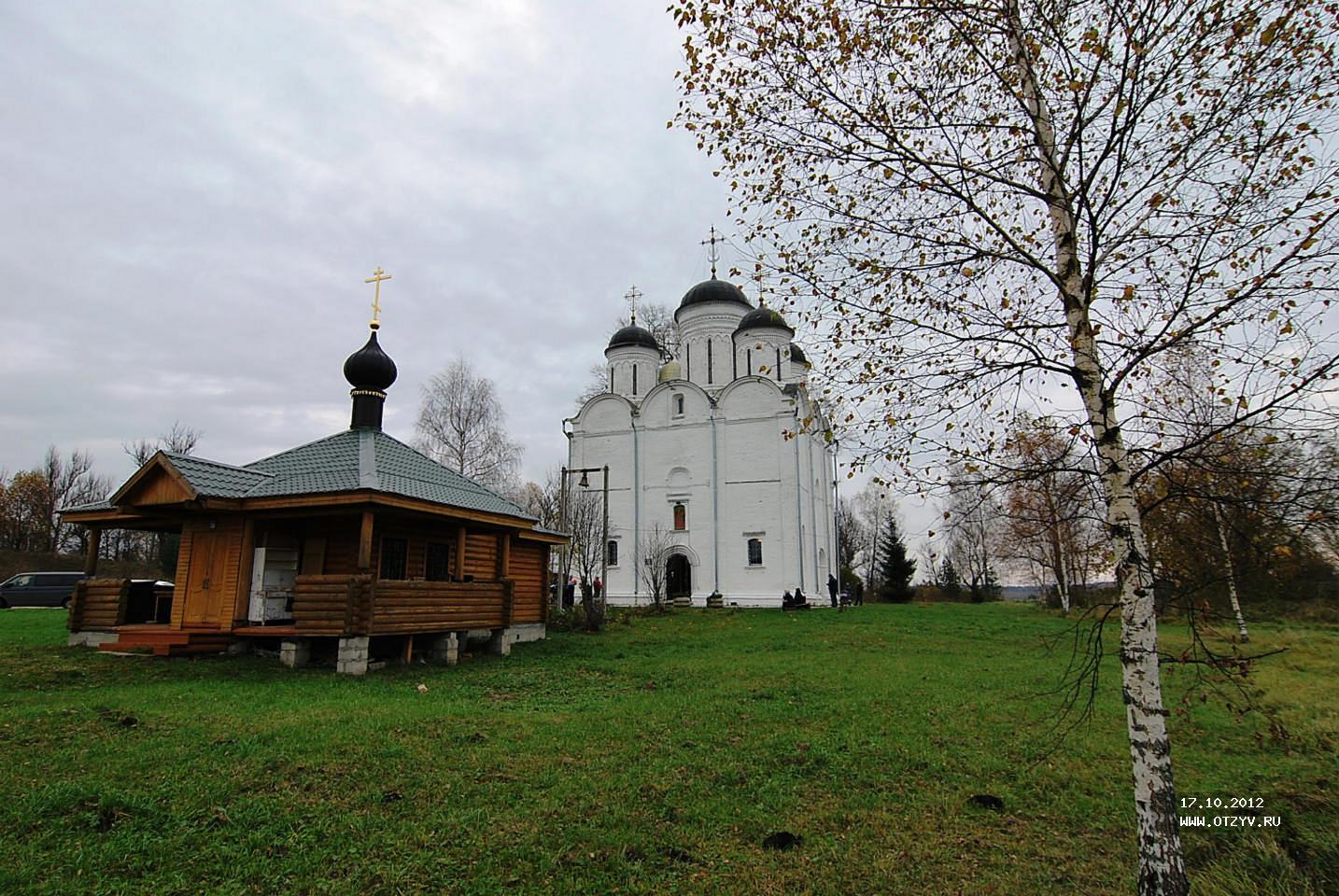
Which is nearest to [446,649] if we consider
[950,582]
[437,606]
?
[437,606]

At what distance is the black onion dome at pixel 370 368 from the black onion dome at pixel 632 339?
20.9 metres

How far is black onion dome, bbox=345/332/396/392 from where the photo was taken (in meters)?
14.7

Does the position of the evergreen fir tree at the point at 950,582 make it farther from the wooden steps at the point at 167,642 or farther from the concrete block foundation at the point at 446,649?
the wooden steps at the point at 167,642

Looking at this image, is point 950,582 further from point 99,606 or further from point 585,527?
point 99,606

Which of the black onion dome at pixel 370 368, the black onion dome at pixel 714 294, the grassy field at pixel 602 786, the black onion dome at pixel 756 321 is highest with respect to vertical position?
the black onion dome at pixel 714 294

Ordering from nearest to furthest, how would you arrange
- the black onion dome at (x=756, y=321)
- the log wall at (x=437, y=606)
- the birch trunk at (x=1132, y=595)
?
the birch trunk at (x=1132, y=595) < the log wall at (x=437, y=606) < the black onion dome at (x=756, y=321)

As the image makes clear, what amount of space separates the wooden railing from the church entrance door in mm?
19116

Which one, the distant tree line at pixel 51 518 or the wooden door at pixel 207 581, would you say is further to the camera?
the distant tree line at pixel 51 518

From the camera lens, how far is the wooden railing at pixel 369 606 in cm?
1071

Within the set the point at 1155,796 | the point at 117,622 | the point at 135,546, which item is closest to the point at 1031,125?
the point at 1155,796

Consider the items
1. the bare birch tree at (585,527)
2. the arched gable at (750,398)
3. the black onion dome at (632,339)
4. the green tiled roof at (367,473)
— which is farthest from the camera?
the black onion dome at (632,339)

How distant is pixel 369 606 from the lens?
10.8 meters

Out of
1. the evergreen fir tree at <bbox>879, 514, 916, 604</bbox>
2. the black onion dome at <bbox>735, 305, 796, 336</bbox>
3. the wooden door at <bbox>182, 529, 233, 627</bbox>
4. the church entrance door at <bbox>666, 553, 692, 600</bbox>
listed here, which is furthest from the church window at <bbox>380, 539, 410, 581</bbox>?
the evergreen fir tree at <bbox>879, 514, 916, 604</bbox>

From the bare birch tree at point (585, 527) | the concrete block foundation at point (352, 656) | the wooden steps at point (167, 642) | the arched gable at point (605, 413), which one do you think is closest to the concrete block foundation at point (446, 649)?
the concrete block foundation at point (352, 656)
